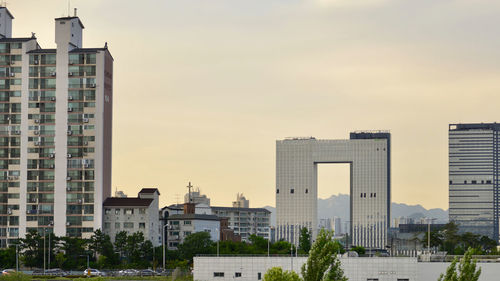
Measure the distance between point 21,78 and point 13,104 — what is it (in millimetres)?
5470

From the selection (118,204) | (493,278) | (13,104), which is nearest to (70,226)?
(118,204)

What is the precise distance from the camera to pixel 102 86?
579ft

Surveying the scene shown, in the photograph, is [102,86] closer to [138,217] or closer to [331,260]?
[138,217]

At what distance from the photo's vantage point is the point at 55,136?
178375 mm

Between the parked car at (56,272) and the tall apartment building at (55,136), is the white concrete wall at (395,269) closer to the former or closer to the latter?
the parked car at (56,272)

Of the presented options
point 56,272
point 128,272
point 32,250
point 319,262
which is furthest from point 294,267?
point 32,250

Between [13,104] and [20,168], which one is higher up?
[13,104]

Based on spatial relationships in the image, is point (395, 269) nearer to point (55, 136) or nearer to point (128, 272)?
point (128, 272)

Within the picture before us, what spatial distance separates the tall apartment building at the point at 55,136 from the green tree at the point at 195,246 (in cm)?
1748

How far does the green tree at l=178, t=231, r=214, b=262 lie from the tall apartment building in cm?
1748

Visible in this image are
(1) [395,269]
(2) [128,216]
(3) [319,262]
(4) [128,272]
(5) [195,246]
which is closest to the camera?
(3) [319,262]

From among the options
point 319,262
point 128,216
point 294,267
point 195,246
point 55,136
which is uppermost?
point 55,136

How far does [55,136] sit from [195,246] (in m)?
34.6

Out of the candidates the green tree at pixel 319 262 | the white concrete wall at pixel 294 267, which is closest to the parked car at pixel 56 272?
the white concrete wall at pixel 294 267
